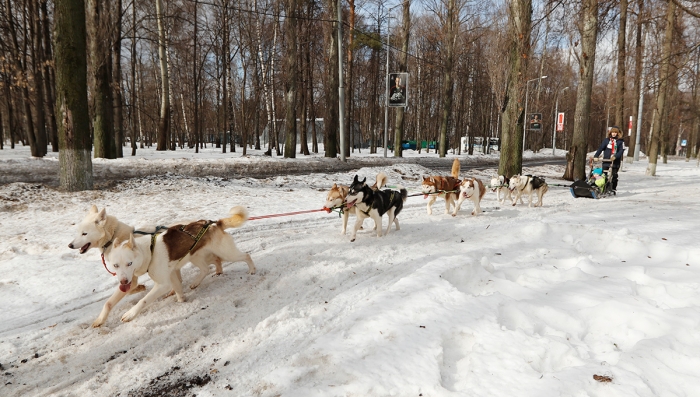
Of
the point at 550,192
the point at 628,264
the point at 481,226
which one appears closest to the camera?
the point at 628,264

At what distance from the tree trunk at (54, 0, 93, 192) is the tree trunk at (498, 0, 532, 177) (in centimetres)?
1179

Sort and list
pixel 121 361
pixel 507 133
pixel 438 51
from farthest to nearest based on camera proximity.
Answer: pixel 438 51 < pixel 507 133 < pixel 121 361

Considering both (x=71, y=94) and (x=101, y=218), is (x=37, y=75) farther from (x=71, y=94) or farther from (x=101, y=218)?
(x=101, y=218)

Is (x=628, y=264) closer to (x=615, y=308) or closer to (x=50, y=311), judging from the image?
(x=615, y=308)

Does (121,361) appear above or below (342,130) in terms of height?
below

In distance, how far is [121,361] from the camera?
296cm

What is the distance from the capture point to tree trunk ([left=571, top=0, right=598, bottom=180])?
12.5m

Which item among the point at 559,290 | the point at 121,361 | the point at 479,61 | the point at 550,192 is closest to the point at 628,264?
the point at 559,290

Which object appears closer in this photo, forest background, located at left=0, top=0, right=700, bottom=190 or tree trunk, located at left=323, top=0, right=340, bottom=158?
forest background, located at left=0, top=0, right=700, bottom=190

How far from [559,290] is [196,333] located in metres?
3.74

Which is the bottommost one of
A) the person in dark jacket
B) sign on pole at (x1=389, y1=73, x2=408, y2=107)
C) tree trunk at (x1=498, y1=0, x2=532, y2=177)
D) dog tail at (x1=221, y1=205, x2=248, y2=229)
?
dog tail at (x1=221, y1=205, x2=248, y2=229)

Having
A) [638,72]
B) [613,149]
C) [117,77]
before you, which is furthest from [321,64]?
[613,149]

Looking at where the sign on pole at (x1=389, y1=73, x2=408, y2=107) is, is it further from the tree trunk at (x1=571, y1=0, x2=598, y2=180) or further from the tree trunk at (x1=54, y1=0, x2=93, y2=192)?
the tree trunk at (x1=54, y1=0, x2=93, y2=192)

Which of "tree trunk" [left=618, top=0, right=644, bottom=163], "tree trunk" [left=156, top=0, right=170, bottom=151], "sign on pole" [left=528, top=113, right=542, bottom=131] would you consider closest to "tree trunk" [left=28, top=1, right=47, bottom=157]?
"tree trunk" [left=156, top=0, right=170, bottom=151]
